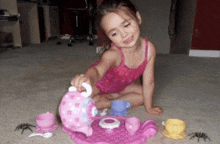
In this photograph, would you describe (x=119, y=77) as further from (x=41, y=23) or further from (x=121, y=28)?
(x=41, y=23)

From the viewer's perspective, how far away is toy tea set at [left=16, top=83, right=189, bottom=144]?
2.01ft

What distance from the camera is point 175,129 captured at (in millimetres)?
750

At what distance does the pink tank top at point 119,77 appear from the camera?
0.98 metres

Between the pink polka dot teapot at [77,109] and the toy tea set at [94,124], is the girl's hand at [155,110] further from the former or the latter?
the pink polka dot teapot at [77,109]

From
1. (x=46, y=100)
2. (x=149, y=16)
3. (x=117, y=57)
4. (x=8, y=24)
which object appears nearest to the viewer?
(x=117, y=57)

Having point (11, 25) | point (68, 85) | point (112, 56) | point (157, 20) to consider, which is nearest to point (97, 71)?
point (112, 56)

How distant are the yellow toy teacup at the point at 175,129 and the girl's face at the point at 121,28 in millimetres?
359

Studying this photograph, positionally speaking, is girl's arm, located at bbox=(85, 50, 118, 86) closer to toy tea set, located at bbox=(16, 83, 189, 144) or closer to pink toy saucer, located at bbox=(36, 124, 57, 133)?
toy tea set, located at bbox=(16, 83, 189, 144)

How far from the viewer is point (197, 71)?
1.70 meters

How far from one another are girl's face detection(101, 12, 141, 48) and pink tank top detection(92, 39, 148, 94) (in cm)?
9

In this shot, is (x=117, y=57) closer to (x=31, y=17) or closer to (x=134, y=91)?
(x=134, y=91)

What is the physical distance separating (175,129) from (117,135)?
0.21 metres

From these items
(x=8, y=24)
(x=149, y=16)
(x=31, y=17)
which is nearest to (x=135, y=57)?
(x=149, y=16)

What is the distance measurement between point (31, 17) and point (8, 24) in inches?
18.0
